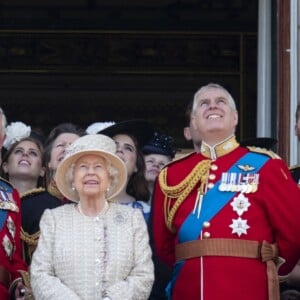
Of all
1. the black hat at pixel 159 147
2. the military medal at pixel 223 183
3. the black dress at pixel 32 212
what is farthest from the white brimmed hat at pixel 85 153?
the black hat at pixel 159 147

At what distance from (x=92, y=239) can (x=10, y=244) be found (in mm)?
558

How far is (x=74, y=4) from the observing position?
1189 centimetres

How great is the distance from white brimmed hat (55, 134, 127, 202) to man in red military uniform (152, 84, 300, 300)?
0.31m

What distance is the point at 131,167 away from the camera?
774 centimetres

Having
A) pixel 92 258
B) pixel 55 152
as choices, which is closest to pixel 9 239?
pixel 92 258

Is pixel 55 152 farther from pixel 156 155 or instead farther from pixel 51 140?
pixel 156 155

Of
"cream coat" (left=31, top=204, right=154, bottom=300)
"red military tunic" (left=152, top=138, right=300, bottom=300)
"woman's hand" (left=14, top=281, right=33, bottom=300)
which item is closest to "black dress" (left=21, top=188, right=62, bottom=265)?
"woman's hand" (left=14, top=281, right=33, bottom=300)

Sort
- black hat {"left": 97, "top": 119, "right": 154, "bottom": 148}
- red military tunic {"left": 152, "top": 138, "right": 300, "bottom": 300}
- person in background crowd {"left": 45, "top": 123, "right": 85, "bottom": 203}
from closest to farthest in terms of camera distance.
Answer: red military tunic {"left": 152, "top": 138, "right": 300, "bottom": 300} → person in background crowd {"left": 45, "top": 123, "right": 85, "bottom": 203} → black hat {"left": 97, "top": 119, "right": 154, "bottom": 148}

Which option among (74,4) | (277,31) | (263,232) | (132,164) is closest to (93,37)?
(74,4)

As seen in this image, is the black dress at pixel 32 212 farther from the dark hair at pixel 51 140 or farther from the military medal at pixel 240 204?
the military medal at pixel 240 204

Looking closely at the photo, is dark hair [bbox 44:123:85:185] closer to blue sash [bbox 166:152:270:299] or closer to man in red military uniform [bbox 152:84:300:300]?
man in red military uniform [bbox 152:84:300:300]

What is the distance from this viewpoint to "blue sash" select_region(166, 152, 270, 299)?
695 cm

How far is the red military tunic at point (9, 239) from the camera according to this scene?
278 inches

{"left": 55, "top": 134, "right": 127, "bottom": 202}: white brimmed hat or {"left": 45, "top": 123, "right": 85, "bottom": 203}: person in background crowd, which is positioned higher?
{"left": 45, "top": 123, "right": 85, "bottom": 203}: person in background crowd
